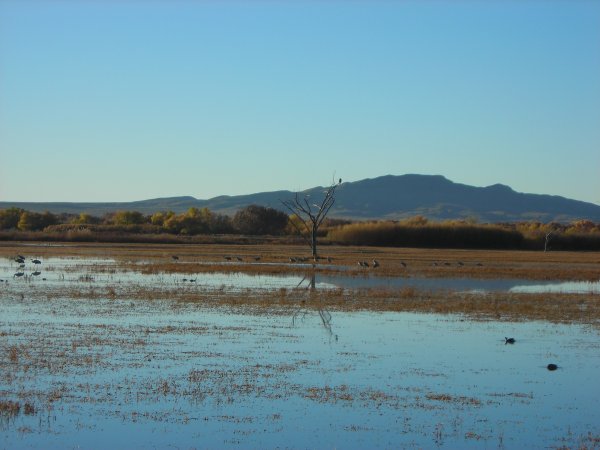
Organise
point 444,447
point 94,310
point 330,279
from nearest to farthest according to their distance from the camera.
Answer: point 444,447, point 94,310, point 330,279

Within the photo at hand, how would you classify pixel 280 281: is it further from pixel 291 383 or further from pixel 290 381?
pixel 291 383

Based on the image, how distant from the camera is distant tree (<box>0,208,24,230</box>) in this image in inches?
4213

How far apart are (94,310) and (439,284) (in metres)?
17.6

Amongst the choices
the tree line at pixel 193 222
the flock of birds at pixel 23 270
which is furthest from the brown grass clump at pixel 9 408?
the tree line at pixel 193 222

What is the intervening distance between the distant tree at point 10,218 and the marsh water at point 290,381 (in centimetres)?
8571

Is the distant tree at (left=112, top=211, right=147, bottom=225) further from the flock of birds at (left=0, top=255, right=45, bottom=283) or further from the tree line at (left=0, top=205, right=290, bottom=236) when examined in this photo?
the flock of birds at (left=0, top=255, right=45, bottom=283)

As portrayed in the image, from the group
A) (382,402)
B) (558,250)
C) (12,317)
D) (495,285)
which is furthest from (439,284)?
(558,250)

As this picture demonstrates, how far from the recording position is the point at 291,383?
52.5 ft

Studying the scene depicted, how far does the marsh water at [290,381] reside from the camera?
13.0 metres

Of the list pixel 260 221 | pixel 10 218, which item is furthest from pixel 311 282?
pixel 10 218

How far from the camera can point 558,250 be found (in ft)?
280

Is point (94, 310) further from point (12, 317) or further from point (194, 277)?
point (194, 277)

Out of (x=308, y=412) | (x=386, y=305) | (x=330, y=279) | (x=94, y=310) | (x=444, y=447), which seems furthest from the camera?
(x=330, y=279)

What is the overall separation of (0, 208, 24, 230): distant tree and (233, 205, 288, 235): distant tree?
1089 inches
